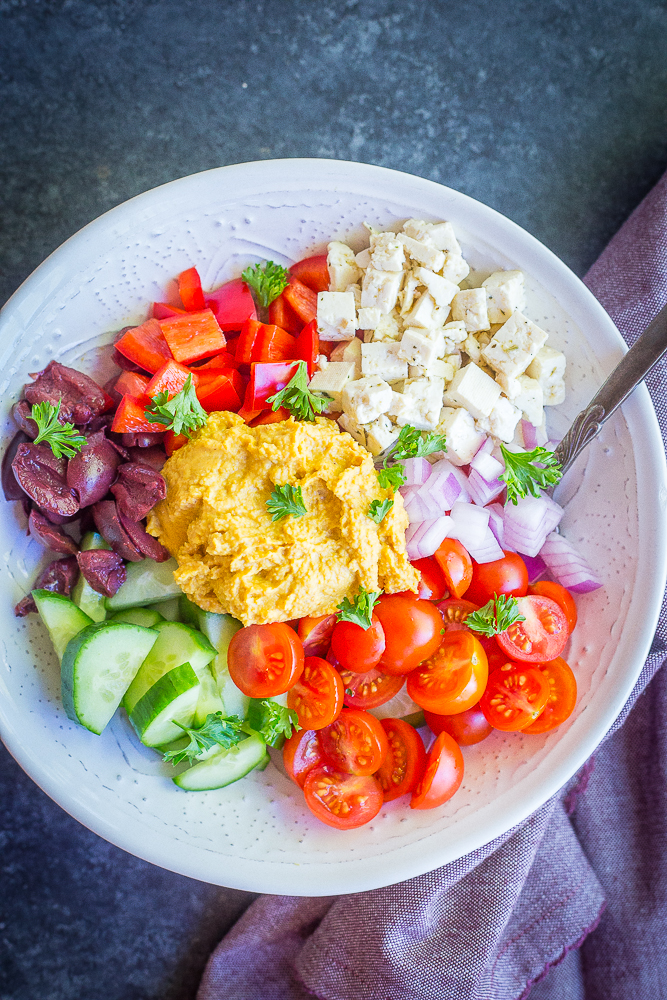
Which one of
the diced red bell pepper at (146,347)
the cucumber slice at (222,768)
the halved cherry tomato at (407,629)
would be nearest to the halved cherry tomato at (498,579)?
the halved cherry tomato at (407,629)

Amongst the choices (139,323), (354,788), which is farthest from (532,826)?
(139,323)

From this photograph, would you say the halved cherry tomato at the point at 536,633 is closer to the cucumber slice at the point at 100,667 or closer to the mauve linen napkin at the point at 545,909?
the mauve linen napkin at the point at 545,909

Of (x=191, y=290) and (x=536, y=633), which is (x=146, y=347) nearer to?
(x=191, y=290)

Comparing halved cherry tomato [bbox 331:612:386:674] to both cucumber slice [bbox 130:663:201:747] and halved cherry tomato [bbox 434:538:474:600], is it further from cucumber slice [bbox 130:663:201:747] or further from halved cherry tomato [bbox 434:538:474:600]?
cucumber slice [bbox 130:663:201:747]

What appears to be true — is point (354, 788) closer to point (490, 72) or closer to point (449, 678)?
point (449, 678)

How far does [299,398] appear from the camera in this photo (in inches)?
79.4

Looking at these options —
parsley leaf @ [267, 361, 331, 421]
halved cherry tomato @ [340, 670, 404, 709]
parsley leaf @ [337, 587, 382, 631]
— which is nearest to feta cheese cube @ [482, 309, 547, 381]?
parsley leaf @ [267, 361, 331, 421]

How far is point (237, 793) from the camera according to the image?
221 cm

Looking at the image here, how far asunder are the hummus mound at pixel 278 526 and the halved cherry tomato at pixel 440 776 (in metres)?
0.48

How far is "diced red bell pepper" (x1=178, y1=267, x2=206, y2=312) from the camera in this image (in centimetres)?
216

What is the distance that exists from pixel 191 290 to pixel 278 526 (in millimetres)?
779

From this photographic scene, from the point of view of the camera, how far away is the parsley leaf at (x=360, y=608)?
1964mm

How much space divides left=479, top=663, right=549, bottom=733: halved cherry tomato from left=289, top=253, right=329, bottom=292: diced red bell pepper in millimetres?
1266

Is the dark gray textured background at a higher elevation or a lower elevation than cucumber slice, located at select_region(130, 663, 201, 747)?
higher
